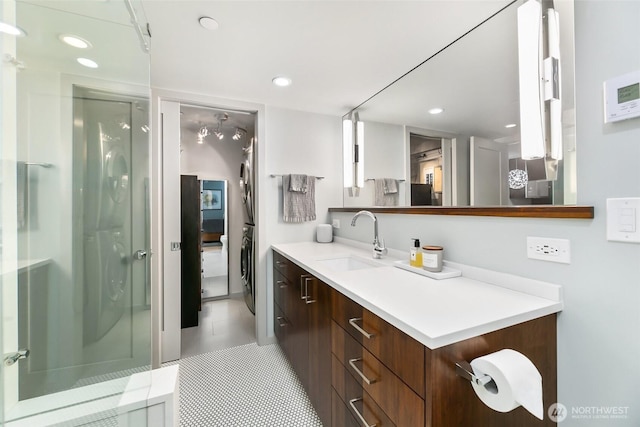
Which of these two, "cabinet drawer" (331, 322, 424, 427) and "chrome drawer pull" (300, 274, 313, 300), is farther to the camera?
"chrome drawer pull" (300, 274, 313, 300)

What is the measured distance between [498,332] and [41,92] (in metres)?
2.25

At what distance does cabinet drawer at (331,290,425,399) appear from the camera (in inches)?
28.2

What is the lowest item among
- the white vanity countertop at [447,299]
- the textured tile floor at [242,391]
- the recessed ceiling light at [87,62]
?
the textured tile floor at [242,391]

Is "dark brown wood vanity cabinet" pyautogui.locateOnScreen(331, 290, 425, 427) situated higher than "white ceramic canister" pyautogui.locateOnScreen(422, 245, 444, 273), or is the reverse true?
"white ceramic canister" pyautogui.locateOnScreen(422, 245, 444, 273)

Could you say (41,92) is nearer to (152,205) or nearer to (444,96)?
(152,205)

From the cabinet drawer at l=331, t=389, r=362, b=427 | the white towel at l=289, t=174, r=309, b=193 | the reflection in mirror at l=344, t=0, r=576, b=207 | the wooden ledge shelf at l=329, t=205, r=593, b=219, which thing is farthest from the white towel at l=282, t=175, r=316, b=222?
the cabinet drawer at l=331, t=389, r=362, b=427

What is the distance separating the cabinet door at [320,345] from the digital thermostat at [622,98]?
4.08ft

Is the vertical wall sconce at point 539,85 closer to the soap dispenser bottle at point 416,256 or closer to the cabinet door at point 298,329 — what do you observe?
the soap dispenser bottle at point 416,256

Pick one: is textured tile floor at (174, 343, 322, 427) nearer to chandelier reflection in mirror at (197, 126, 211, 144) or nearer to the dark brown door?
the dark brown door

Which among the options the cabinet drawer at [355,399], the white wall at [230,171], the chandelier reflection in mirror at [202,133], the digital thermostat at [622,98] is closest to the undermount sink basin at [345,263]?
the cabinet drawer at [355,399]

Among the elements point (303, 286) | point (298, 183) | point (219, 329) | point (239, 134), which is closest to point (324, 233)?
point (298, 183)

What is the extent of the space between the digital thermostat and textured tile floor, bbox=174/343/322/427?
6.43 feet

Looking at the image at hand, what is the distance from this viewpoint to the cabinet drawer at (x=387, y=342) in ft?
2.35

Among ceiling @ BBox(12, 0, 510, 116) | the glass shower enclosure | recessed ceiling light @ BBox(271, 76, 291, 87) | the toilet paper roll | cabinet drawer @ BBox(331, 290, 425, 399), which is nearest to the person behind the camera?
the toilet paper roll
